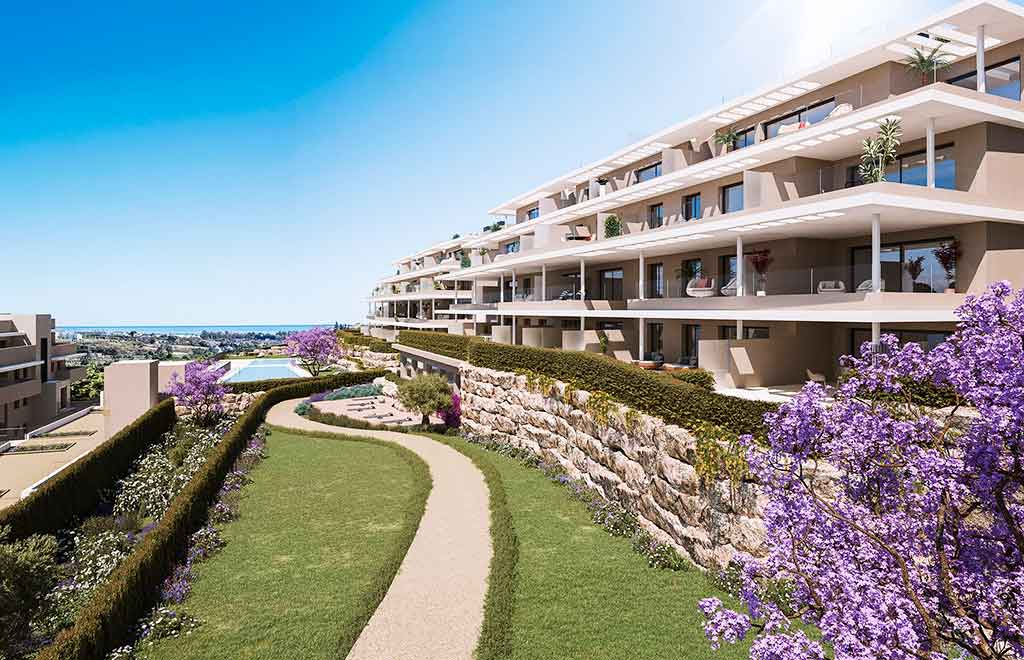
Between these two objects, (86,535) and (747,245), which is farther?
(747,245)

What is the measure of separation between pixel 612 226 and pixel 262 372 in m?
57.1

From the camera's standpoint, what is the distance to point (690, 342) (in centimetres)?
2767

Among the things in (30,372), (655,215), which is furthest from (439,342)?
(30,372)

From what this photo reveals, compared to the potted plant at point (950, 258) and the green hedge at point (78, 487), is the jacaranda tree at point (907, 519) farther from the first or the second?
the green hedge at point (78, 487)

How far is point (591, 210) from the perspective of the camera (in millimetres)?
35500

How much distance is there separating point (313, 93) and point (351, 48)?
305 inches

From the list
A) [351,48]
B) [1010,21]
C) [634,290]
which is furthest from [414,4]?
[1010,21]

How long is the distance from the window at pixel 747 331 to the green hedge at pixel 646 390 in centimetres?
734

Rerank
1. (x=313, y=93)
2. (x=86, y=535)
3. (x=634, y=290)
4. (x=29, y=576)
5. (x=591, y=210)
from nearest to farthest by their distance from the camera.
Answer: (x=29, y=576), (x=86, y=535), (x=634, y=290), (x=591, y=210), (x=313, y=93)

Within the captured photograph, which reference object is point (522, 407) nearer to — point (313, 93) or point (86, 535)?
point (86, 535)

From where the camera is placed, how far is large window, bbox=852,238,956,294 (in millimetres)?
18328

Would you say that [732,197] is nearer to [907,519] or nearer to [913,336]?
[913,336]

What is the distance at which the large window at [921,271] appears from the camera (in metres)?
18.3

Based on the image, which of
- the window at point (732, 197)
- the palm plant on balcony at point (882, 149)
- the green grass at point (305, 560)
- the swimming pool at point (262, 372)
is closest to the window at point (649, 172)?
the window at point (732, 197)
